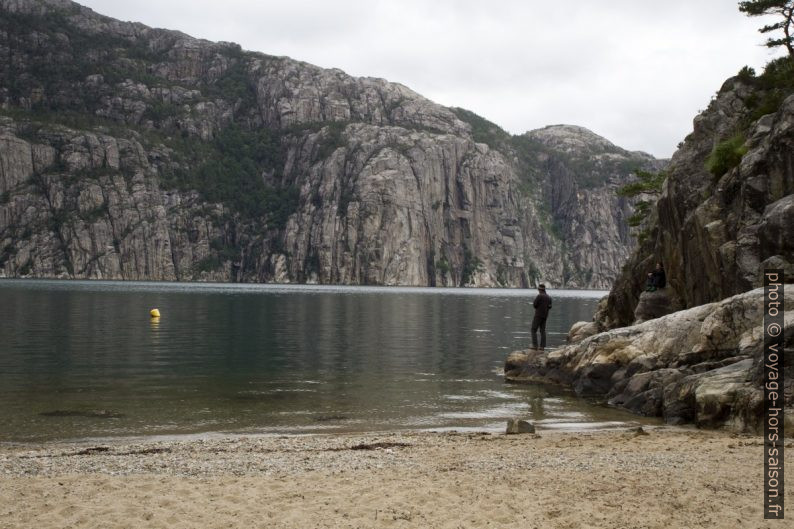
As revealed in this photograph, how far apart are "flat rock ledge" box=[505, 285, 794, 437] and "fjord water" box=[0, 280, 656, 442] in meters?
1.39

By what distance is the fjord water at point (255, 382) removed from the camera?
2023 cm

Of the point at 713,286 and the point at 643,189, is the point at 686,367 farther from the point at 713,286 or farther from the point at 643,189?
the point at 643,189

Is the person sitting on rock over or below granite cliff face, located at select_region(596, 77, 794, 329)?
below

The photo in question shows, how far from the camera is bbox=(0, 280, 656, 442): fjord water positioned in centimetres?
2023

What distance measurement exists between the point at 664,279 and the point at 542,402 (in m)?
14.3

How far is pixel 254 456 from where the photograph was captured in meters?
14.7

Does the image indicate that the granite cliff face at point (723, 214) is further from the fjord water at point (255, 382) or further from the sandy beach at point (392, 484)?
the sandy beach at point (392, 484)

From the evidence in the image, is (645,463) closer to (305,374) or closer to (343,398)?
(343,398)

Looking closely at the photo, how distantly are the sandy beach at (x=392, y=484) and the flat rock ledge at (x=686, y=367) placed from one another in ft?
6.05

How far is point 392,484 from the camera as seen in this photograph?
39.5 feet

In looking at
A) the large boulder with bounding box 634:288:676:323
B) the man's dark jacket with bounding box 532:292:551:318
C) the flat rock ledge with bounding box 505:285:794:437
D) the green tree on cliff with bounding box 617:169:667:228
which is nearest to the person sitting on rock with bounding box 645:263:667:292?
the large boulder with bounding box 634:288:676:323

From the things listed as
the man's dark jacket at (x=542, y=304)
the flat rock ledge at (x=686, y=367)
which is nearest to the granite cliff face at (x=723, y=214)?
the flat rock ledge at (x=686, y=367)

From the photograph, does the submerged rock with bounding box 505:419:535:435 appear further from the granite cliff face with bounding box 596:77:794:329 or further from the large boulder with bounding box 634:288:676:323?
the large boulder with bounding box 634:288:676:323

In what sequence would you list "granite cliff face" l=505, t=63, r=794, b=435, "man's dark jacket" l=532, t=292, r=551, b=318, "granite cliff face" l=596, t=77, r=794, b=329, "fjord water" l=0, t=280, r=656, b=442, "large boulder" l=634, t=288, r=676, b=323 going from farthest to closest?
1. "large boulder" l=634, t=288, r=676, b=323
2. "man's dark jacket" l=532, t=292, r=551, b=318
3. "granite cliff face" l=596, t=77, r=794, b=329
4. "fjord water" l=0, t=280, r=656, b=442
5. "granite cliff face" l=505, t=63, r=794, b=435
